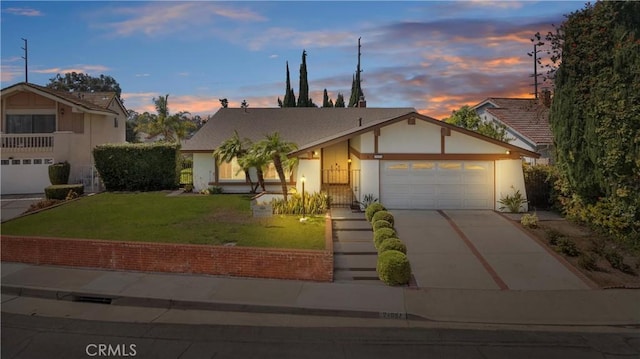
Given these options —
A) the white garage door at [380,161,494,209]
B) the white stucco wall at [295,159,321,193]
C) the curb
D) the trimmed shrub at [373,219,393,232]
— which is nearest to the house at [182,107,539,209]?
the white garage door at [380,161,494,209]

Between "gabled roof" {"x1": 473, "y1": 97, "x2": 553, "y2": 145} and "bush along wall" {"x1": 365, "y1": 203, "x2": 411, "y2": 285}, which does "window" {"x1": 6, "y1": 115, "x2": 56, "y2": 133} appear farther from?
"gabled roof" {"x1": 473, "y1": 97, "x2": 553, "y2": 145}

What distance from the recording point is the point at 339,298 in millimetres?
10367

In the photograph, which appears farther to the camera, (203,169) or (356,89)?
(356,89)

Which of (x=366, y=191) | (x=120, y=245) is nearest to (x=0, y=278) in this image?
(x=120, y=245)

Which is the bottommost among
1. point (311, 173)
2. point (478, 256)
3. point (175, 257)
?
point (478, 256)

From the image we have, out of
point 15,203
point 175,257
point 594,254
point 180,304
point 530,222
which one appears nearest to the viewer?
point 180,304

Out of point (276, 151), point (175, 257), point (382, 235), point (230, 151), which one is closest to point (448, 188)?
point (382, 235)

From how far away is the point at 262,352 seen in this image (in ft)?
25.0

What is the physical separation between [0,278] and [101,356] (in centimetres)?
660

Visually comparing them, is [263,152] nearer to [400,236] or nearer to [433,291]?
[400,236]

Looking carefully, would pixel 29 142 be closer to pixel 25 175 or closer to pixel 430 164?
pixel 25 175

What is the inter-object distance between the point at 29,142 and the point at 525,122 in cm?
3113

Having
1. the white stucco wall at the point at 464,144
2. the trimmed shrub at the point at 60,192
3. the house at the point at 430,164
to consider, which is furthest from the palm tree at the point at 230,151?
the white stucco wall at the point at 464,144

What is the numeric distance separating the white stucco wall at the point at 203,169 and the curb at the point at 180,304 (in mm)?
13357
